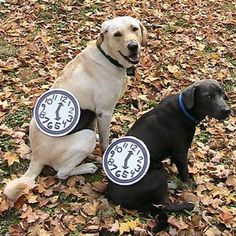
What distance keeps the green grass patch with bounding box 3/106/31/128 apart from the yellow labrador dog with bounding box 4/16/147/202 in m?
0.80

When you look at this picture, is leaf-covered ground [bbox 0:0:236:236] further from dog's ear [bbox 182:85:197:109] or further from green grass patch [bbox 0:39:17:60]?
dog's ear [bbox 182:85:197:109]

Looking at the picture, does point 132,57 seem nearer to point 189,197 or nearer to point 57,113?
point 57,113

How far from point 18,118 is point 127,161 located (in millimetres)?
1771

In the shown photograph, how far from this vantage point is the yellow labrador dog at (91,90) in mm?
4184

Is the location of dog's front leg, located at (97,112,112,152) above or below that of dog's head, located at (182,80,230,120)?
below

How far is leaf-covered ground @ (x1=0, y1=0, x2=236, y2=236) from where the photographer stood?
390 centimetres

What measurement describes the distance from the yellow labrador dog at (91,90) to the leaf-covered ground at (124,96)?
0.70 ft

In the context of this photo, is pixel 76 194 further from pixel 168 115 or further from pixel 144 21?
pixel 144 21

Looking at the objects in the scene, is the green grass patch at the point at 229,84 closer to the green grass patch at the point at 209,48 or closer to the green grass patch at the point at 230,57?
the green grass patch at the point at 230,57

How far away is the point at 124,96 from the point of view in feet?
19.1

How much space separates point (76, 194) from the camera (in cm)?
418

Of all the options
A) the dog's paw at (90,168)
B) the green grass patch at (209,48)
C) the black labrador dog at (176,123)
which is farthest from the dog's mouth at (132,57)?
the green grass patch at (209,48)

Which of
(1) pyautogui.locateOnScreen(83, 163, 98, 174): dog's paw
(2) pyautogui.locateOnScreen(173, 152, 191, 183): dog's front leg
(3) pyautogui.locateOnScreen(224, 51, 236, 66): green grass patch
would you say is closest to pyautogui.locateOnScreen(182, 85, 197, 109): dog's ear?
(2) pyautogui.locateOnScreen(173, 152, 191, 183): dog's front leg

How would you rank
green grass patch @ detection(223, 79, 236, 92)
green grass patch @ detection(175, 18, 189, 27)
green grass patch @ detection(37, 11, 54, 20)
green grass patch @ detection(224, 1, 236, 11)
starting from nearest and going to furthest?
1. green grass patch @ detection(223, 79, 236, 92)
2. green grass patch @ detection(37, 11, 54, 20)
3. green grass patch @ detection(175, 18, 189, 27)
4. green grass patch @ detection(224, 1, 236, 11)
